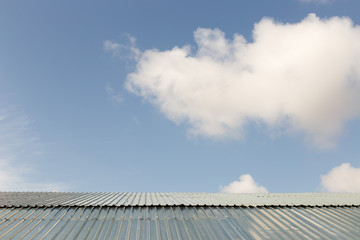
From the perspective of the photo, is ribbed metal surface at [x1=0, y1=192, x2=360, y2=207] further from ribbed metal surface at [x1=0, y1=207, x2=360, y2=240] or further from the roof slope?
ribbed metal surface at [x1=0, y1=207, x2=360, y2=240]

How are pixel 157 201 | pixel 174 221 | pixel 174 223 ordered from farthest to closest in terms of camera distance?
pixel 157 201 → pixel 174 221 → pixel 174 223

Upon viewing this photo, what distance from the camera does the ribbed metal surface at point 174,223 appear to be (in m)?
15.9

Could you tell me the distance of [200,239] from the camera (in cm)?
1558

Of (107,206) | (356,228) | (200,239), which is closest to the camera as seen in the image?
(200,239)

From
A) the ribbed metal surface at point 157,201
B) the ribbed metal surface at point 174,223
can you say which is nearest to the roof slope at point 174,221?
the ribbed metal surface at point 174,223

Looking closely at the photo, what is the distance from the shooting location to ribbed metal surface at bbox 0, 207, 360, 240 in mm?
15930

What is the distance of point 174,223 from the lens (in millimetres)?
17234

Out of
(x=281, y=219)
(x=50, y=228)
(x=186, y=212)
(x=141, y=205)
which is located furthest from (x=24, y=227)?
(x=281, y=219)

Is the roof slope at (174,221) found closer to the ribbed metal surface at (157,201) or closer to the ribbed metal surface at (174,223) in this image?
the ribbed metal surface at (174,223)

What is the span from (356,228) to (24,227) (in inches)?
811

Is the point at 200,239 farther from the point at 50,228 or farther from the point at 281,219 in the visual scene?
the point at 50,228

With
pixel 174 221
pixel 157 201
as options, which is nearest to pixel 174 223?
pixel 174 221

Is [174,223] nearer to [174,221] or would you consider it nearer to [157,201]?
[174,221]

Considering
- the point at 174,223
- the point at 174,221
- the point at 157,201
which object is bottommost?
the point at 174,223
